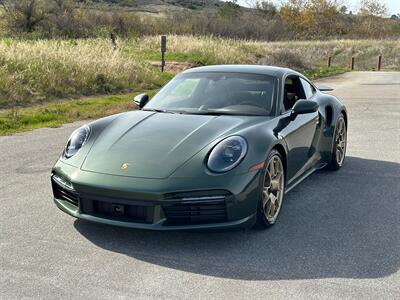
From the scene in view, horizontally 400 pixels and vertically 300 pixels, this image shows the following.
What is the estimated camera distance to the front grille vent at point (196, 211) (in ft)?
12.1

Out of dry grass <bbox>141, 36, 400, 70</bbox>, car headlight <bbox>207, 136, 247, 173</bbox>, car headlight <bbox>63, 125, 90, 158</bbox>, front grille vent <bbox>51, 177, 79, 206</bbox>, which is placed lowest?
dry grass <bbox>141, 36, 400, 70</bbox>

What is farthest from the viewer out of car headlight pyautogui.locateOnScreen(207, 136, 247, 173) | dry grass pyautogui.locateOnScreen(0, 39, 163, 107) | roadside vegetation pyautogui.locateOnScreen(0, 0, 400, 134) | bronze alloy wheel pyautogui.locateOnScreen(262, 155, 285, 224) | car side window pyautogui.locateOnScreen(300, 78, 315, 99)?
dry grass pyautogui.locateOnScreen(0, 39, 163, 107)

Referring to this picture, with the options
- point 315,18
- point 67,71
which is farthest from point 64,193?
point 315,18

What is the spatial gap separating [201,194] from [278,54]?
2374cm

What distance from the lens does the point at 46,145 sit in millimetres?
7793

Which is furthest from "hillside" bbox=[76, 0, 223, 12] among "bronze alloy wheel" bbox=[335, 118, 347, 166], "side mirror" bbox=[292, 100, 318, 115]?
"side mirror" bbox=[292, 100, 318, 115]

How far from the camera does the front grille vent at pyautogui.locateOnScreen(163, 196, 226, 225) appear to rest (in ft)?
12.1

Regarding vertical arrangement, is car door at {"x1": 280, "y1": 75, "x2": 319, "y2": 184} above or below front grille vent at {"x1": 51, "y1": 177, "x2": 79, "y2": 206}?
above

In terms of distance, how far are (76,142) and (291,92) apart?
96.6 inches

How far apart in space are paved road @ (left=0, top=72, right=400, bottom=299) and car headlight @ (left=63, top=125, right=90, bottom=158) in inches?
23.2

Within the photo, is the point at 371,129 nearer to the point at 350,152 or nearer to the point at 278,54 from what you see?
the point at 350,152

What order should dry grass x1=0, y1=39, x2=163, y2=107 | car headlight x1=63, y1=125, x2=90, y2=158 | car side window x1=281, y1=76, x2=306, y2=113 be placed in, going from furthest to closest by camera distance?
dry grass x1=0, y1=39, x2=163, y2=107 < car side window x1=281, y1=76, x2=306, y2=113 < car headlight x1=63, y1=125, x2=90, y2=158

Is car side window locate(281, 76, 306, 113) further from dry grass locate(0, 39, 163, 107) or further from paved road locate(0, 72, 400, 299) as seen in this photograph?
dry grass locate(0, 39, 163, 107)

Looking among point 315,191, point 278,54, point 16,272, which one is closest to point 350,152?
point 315,191
